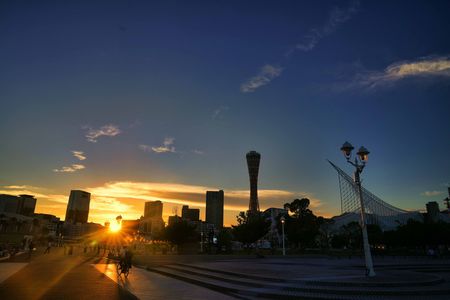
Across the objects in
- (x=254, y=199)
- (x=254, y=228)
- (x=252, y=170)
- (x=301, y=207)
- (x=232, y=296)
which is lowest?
(x=232, y=296)

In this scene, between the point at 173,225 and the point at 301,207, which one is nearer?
the point at 173,225

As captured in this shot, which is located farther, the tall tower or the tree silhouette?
the tall tower

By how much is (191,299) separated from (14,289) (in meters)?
7.92

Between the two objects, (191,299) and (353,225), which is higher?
(353,225)

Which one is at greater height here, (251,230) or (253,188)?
(253,188)

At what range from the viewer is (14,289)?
42.2 ft

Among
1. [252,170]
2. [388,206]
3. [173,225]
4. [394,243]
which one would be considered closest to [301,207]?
[394,243]

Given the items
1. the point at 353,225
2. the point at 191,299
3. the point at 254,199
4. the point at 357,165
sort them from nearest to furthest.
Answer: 1. the point at 191,299
2. the point at 357,165
3. the point at 353,225
4. the point at 254,199

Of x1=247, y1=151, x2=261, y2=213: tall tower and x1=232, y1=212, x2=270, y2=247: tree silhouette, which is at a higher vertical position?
x1=247, y1=151, x2=261, y2=213: tall tower

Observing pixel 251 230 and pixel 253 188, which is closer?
pixel 251 230

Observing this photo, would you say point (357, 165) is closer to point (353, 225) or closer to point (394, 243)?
point (394, 243)

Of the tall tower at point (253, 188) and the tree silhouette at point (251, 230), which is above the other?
the tall tower at point (253, 188)

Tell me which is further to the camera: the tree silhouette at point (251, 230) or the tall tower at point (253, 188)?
the tall tower at point (253, 188)

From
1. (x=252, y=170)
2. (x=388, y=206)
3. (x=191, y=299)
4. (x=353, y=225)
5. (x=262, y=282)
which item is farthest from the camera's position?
(x=252, y=170)
